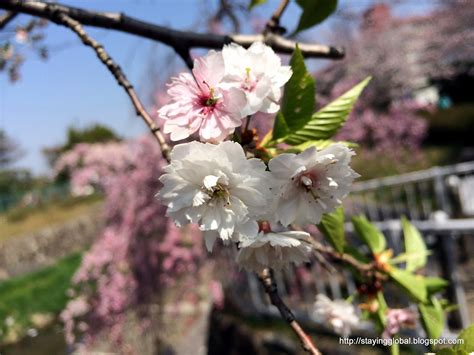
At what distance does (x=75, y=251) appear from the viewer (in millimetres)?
11242

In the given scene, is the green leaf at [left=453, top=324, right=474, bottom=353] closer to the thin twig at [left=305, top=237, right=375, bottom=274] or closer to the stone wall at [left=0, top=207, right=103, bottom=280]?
the thin twig at [left=305, top=237, right=375, bottom=274]

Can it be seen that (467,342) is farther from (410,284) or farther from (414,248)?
(414,248)

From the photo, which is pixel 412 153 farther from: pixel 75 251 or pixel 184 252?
pixel 75 251

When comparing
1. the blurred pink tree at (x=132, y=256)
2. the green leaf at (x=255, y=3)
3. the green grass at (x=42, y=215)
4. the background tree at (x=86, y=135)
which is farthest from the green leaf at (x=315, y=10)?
the background tree at (x=86, y=135)

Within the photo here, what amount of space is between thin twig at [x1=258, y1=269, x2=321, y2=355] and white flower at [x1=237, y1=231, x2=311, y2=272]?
0.01 m

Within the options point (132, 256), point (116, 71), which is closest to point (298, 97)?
point (116, 71)

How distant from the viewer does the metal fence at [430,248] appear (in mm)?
2250

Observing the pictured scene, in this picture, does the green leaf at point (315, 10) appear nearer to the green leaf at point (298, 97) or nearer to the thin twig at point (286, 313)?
the green leaf at point (298, 97)

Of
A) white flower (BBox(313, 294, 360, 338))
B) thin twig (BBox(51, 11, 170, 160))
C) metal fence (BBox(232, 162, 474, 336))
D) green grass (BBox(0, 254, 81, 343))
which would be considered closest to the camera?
thin twig (BBox(51, 11, 170, 160))

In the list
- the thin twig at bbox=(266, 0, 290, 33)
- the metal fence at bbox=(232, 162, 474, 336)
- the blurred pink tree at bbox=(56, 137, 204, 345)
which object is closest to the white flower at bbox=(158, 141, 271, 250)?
the metal fence at bbox=(232, 162, 474, 336)

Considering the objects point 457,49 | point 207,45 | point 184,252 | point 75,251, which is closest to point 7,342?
point 184,252

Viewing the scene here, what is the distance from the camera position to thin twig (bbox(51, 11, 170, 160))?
1.66ft

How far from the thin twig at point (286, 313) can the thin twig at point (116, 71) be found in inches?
6.8

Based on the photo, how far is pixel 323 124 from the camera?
1.71 feet
